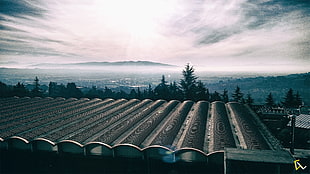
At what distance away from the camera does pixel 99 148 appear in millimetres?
14203

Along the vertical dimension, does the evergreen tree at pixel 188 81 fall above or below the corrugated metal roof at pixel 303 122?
above

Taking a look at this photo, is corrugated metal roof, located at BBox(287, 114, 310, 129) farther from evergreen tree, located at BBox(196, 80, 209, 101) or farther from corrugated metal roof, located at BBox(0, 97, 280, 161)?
evergreen tree, located at BBox(196, 80, 209, 101)

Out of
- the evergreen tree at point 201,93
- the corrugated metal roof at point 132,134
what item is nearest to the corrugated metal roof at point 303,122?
the corrugated metal roof at point 132,134

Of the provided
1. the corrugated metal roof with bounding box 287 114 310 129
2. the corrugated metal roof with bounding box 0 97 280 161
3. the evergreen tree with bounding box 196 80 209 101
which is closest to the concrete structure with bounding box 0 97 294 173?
the corrugated metal roof with bounding box 0 97 280 161

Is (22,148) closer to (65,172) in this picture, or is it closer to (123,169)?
(65,172)

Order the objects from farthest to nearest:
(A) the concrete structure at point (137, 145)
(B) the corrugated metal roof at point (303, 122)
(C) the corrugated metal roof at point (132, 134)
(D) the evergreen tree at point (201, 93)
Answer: (D) the evergreen tree at point (201, 93), (B) the corrugated metal roof at point (303, 122), (C) the corrugated metal roof at point (132, 134), (A) the concrete structure at point (137, 145)

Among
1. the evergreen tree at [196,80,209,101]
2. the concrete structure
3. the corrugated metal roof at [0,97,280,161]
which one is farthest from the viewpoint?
the evergreen tree at [196,80,209,101]

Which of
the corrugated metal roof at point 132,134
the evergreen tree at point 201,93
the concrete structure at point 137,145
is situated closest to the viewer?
the concrete structure at point 137,145

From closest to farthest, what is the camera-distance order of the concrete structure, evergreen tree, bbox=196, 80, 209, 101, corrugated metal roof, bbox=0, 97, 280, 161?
the concrete structure
corrugated metal roof, bbox=0, 97, 280, 161
evergreen tree, bbox=196, 80, 209, 101

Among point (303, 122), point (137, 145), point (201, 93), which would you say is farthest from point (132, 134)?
point (201, 93)

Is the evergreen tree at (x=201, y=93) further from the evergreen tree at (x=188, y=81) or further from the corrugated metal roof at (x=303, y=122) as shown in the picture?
the corrugated metal roof at (x=303, y=122)

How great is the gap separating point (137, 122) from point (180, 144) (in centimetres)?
733

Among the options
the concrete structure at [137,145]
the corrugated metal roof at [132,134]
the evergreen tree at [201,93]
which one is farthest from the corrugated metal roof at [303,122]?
the evergreen tree at [201,93]

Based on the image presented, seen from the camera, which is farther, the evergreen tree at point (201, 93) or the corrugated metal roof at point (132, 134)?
the evergreen tree at point (201, 93)
